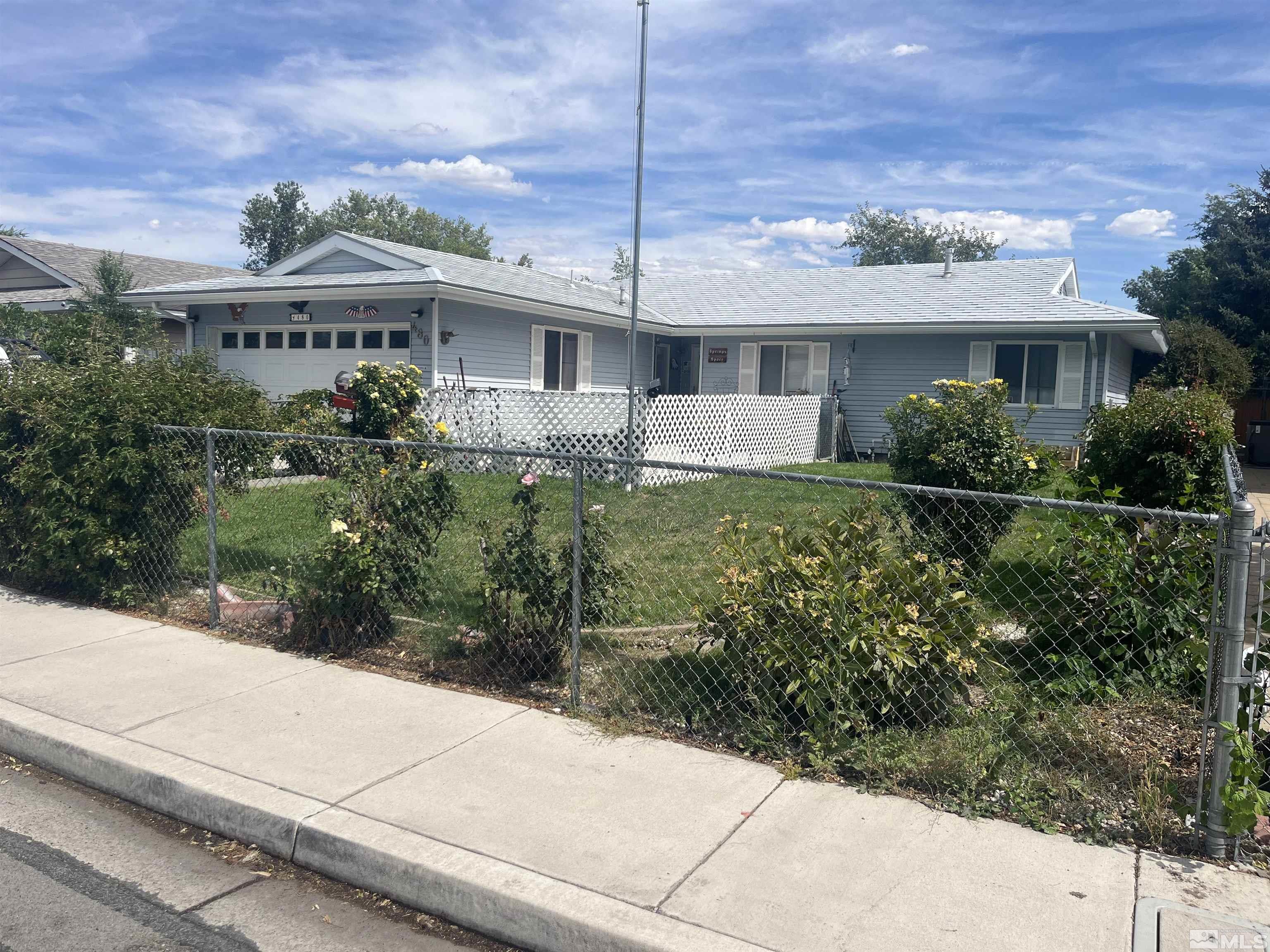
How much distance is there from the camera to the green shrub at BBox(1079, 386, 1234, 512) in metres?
6.32

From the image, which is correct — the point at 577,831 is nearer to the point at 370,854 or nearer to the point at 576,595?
the point at 370,854

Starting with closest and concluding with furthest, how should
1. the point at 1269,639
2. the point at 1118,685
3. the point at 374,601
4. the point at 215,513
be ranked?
the point at 1269,639
the point at 1118,685
the point at 374,601
the point at 215,513

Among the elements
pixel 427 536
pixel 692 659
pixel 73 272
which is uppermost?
pixel 73 272

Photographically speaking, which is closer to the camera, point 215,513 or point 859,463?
point 215,513

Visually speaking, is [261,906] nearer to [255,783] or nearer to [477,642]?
[255,783]

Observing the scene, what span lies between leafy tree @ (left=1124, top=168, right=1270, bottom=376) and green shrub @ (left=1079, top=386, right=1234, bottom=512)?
69.3ft

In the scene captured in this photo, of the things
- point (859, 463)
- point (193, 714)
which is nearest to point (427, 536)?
point (193, 714)

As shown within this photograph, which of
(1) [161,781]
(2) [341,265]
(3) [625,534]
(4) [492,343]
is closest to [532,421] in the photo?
(4) [492,343]

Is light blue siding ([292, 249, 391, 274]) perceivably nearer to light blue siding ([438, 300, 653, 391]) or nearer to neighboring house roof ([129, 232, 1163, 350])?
neighboring house roof ([129, 232, 1163, 350])

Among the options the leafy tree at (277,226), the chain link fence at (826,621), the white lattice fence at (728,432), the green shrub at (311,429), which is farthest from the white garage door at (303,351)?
the leafy tree at (277,226)

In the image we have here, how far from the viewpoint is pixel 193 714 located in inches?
200

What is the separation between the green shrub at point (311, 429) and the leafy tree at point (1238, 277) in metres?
21.7

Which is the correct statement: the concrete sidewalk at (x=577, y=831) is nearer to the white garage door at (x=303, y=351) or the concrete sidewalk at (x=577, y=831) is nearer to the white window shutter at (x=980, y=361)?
the white garage door at (x=303, y=351)

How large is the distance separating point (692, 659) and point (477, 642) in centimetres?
121
